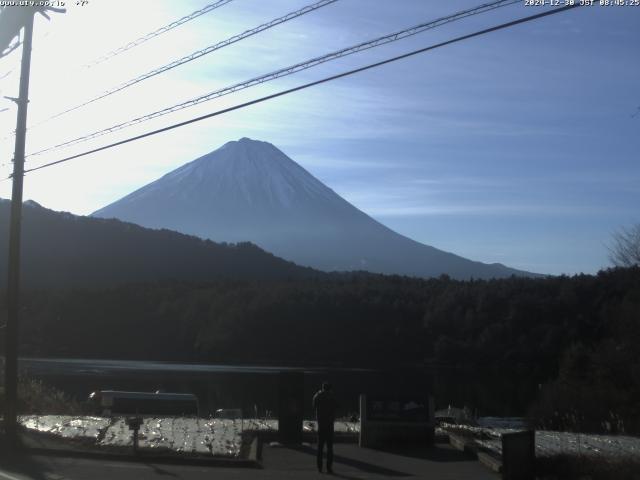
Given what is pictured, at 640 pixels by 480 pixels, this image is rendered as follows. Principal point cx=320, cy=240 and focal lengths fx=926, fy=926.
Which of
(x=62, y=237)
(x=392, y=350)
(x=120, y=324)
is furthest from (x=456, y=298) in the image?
(x=62, y=237)

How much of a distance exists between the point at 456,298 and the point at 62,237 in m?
49.6

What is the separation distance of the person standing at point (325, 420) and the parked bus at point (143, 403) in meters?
15.9

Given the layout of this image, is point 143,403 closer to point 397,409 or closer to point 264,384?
point 397,409

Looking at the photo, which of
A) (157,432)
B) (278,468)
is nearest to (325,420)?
(278,468)

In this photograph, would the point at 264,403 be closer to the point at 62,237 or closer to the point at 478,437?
the point at 478,437

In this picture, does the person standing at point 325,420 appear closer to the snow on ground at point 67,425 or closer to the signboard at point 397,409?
the signboard at point 397,409

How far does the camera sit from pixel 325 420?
1462 cm

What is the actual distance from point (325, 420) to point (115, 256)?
103 m

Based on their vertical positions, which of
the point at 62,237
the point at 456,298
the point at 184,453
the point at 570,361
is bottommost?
the point at 184,453

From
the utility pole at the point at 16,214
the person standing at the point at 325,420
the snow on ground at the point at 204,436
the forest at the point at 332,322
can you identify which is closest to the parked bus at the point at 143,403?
the snow on ground at the point at 204,436

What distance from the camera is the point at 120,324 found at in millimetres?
91438

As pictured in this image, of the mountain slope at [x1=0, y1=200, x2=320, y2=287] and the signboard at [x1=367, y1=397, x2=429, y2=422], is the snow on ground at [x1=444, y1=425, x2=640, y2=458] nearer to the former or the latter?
the signboard at [x1=367, y1=397, x2=429, y2=422]

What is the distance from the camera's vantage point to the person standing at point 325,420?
1434 cm

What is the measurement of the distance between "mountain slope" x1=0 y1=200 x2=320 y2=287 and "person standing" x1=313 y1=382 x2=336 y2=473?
77.3 m
